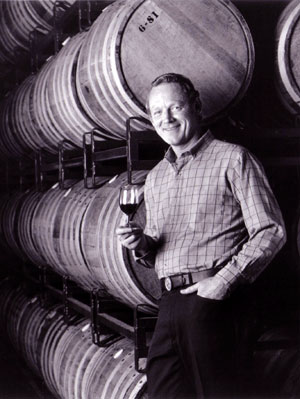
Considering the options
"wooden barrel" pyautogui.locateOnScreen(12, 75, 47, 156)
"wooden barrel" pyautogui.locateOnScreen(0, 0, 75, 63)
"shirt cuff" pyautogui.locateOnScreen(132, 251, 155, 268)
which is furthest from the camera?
"wooden barrel" pyautogui.locateOnScreen(0, 0, 75, 63)

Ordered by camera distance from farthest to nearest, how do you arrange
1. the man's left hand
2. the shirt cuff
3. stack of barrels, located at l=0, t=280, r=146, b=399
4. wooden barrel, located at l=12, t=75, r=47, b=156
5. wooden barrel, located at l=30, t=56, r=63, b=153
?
wooden barrel, located at l=12, t=75, r=47, b=156 → wooden barrel, located at l=30, t=56, r=63, b=153 → stack of barrels, located at l=0, t=280, r=146, b=399 → the shirt cuff → the man's left hand

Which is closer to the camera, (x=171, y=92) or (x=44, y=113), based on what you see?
(x=171, y=92)

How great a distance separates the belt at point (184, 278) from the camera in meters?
2.45

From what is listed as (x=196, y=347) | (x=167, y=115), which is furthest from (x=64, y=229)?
(x=196, y=347)

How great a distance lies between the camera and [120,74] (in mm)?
3146

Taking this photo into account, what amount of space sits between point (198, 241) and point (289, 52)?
1204mm

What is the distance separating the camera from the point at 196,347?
93.9 inches

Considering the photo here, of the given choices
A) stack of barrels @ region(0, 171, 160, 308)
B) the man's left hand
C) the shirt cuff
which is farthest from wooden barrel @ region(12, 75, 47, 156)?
the man's left hand

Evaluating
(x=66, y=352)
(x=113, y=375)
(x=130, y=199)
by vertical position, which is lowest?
A: (x=66, y=352)

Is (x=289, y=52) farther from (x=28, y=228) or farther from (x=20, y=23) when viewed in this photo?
(x=20, y=23)

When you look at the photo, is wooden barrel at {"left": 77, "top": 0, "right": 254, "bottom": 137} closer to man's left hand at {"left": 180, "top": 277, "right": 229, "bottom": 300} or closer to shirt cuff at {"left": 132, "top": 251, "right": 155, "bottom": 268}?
shirt cuff at {"left": 132, "top": 251, "right": 155, "bottom": 268}

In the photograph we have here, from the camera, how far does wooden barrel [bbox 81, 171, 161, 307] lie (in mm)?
3152

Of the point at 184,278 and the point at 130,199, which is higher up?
the point at 130,199

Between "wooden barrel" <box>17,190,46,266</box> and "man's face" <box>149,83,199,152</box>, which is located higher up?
"man's face" <box>149,83,199,152</box>
